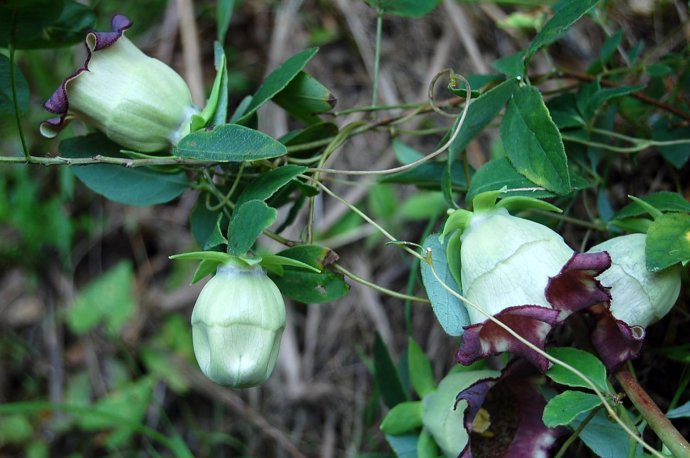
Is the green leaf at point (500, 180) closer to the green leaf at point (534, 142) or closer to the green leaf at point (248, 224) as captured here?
the green leaf at point (534, 142)

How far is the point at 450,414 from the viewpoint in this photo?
2.46ft

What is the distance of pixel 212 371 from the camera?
631mm

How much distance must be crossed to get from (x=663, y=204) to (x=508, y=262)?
0.20 m

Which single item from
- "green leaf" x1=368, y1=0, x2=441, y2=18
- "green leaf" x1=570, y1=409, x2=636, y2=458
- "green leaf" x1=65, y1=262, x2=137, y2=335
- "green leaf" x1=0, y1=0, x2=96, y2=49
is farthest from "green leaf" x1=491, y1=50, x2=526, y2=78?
"green leaf" x1=65, y1=262, x2=137, y2=335

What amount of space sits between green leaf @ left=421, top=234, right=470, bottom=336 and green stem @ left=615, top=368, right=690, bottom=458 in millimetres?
170

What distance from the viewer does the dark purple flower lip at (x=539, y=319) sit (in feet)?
1.92

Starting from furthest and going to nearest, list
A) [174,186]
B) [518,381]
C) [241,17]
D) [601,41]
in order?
[241,17]
[601,41]
[174,186]
[518,381]

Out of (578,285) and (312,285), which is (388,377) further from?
(578,285)

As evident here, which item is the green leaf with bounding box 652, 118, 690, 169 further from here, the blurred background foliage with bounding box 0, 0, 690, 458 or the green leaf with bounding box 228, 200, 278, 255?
the green leaf with bounding box 228, 200, 278, 255

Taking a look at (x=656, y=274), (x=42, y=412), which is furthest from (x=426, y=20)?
(x=42, y=412)

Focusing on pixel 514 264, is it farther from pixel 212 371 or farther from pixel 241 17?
pixel 241 17

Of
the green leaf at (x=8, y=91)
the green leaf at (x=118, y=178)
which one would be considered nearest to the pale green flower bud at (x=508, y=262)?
the green leaf at (x=118, y=178)

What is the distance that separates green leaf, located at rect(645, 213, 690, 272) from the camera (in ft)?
2.07

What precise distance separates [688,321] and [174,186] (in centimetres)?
63
